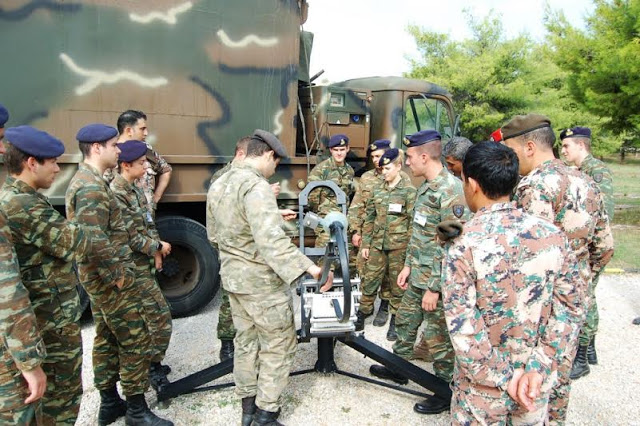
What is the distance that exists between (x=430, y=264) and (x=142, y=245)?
74.9 inches

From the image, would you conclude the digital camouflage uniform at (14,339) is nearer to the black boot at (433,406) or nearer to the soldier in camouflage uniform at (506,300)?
the soldier in camouflage uniform at (506,300)

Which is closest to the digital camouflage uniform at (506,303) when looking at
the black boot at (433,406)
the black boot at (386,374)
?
the black boot at (433,406)

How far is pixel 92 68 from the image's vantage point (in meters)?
3.69

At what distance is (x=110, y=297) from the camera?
8.42ft

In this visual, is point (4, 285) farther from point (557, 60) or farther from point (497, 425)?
point (557, 60)

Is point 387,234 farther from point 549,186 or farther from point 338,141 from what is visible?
point 549,186

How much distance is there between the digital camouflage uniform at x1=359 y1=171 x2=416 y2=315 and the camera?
161 inches

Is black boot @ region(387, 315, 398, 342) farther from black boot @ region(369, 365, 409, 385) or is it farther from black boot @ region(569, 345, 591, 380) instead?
black boot @ region(569, 345, 591, 380)

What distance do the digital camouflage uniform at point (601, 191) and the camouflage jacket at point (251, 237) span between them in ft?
7.47

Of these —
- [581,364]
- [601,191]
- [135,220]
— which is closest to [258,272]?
[135,220]

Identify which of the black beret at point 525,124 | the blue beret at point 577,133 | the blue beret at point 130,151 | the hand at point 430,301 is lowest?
the hand at point 430,301

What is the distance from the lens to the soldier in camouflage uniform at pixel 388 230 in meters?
4.09

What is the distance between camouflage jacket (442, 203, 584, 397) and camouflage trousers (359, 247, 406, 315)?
2.51 m

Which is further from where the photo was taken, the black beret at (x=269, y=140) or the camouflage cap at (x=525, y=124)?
the black beret at (x=269, y=140)
